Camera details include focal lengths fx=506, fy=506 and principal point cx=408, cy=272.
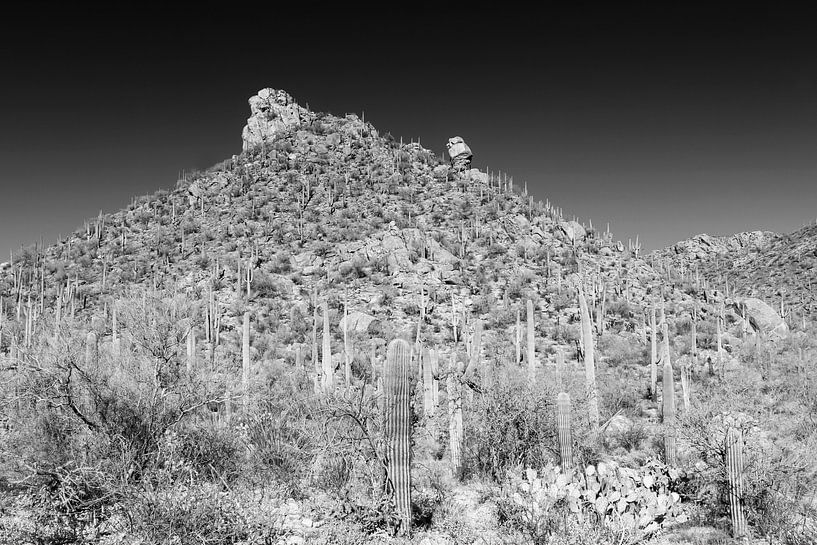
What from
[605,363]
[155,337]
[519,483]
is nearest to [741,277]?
[605,363]

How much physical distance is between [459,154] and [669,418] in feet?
116

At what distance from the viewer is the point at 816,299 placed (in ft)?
110

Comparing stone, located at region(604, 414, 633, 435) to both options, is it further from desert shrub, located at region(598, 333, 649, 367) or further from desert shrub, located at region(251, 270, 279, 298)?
desert shrub, located at region(251, 270, 279, 298)

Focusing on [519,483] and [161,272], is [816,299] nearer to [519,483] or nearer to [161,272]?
[519,483]

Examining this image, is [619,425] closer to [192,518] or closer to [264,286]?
[192,518]

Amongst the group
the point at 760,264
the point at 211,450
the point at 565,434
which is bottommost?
the point at 211,450

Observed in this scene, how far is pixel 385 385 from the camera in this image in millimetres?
8016

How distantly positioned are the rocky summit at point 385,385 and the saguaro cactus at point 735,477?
3 centimetres

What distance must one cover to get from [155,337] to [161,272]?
916 inches

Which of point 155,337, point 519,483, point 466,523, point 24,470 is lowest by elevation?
point 466,523

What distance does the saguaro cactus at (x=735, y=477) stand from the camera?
7516 millimetres

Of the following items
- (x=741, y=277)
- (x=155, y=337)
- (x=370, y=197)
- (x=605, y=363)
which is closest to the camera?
(x=155, y=337)

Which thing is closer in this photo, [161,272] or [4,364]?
[4,364]

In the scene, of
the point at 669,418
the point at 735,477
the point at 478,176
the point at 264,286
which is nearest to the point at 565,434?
the point at 735,477
